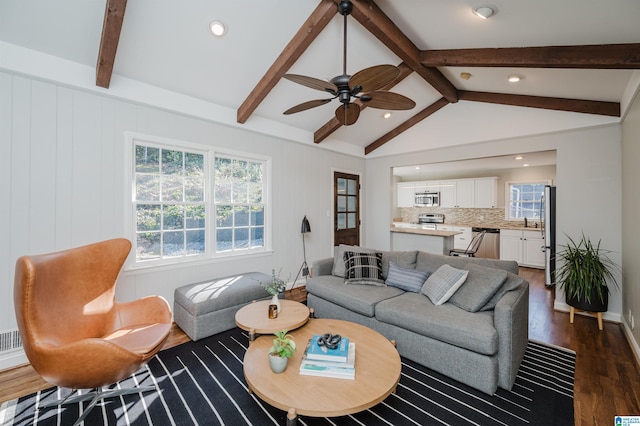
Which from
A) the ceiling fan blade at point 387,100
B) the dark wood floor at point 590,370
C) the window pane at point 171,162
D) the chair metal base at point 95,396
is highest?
the ceiling fan blade at point 387,100

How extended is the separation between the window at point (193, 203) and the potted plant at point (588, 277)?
4.17m

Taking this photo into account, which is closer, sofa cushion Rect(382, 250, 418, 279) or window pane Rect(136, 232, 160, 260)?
window pane Rect(136, 232, 160, 260)

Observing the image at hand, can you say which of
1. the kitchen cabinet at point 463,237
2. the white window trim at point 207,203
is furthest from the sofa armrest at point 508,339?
the kitchen cabinet at point 463,237

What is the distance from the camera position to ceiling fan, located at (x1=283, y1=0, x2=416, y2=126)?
2096mm

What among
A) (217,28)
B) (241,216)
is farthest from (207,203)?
(217,28)

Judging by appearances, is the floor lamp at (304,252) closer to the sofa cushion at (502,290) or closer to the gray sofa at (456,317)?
the gray sofa at (456,317)

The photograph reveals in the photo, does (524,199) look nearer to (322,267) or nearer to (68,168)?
(322,267)

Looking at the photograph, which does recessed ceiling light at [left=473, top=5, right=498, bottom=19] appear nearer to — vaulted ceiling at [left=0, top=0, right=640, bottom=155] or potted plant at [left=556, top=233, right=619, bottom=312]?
vaulted ceiling at [left=0, top=0, right=640, bottom=155]

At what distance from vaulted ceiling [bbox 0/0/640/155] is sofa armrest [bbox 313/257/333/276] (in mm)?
2252

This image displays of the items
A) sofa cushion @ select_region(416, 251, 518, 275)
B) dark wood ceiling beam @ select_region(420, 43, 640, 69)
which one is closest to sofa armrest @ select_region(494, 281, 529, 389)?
sofa cushion @ select_region(416, 251, 518, 275)

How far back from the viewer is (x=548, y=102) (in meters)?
3.87

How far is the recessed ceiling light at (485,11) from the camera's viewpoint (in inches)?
89.3

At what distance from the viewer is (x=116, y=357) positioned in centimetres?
176

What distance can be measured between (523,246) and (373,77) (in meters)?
6.45
